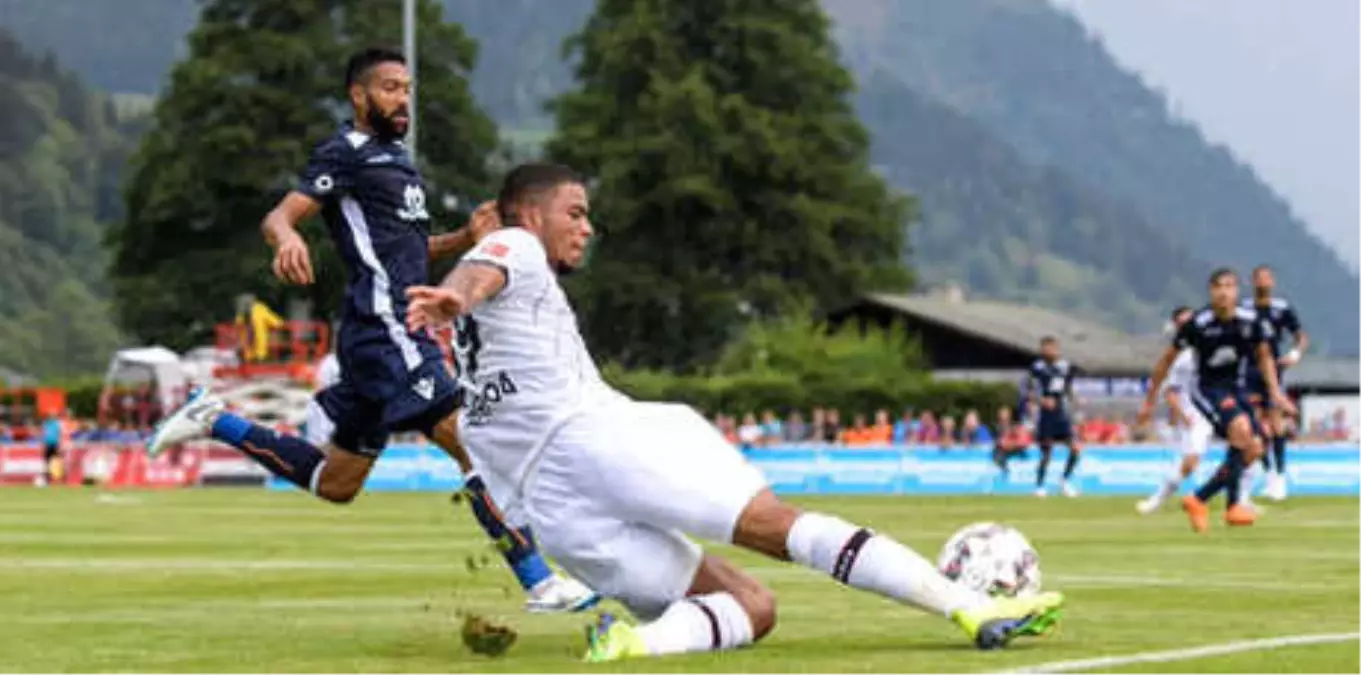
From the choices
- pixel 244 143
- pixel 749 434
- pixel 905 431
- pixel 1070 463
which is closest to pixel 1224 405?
pixel 1070 463

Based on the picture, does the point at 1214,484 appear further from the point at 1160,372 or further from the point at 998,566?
the point at 998,566

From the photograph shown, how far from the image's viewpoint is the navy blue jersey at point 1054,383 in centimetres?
3775

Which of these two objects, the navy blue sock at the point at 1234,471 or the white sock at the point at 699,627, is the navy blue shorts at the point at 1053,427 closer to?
the navy blue sock at the point at 1234,471

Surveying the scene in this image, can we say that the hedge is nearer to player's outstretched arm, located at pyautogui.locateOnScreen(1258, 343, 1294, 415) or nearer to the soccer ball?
player's outstretched arm, located at pyautogui.locateOnScreen(1258, 343, 1294, 415)

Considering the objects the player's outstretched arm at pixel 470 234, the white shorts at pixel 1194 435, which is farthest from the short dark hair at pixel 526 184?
the white shorts at pixel 1194 435

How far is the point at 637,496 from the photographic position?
887cm

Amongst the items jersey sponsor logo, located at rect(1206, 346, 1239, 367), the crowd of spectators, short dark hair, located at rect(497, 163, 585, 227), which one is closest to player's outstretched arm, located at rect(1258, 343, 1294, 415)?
jersey sponsor logo, located at rect(1206, 346, 1239, 367)

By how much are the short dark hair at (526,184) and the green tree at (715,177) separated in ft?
240

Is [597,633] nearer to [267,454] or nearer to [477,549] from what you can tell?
[267,454]

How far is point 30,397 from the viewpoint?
224ft

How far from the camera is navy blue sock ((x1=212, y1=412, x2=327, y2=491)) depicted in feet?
42.6

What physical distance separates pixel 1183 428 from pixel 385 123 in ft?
60.6

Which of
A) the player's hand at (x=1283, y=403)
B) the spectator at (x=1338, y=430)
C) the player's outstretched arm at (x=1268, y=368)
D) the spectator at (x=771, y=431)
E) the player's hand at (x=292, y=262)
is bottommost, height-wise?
the spectator at (x=1338, y=430)

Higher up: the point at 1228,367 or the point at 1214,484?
the point at 1228,367
